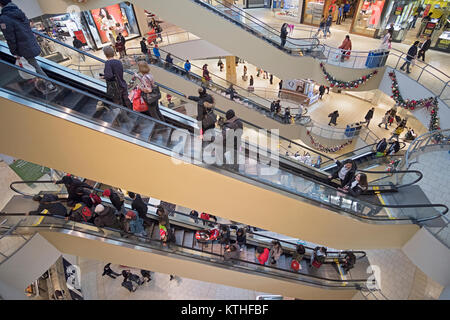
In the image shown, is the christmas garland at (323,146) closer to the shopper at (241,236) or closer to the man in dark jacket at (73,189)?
the shopper at (241,236)

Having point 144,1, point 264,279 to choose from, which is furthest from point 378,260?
point 144,1

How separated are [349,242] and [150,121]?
573 centimetres

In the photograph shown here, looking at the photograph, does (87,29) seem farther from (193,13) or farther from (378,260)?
(378,260)

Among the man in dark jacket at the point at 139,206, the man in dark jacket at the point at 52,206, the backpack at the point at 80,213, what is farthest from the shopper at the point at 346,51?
the man in dark jacket at the point at 52,206

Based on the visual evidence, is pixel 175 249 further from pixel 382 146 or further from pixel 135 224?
pixel 382 146

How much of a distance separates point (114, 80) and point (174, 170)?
70.5 inches

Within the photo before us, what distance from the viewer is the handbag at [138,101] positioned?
443 cm

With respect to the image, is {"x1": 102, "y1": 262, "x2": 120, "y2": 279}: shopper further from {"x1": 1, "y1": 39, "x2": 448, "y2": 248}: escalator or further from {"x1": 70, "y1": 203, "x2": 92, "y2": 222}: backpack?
{"x1": 1, "y1": 39, "x2": 448, "y2": 248}: escalator

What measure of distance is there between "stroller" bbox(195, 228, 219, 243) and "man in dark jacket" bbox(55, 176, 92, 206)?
3125mm

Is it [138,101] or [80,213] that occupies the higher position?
[138,101]

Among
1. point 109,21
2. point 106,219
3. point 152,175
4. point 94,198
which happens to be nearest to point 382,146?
point 152,175

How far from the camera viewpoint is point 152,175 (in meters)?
4.48

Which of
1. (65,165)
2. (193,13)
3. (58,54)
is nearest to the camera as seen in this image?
(65,165)

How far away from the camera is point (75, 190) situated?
20.1 ft
